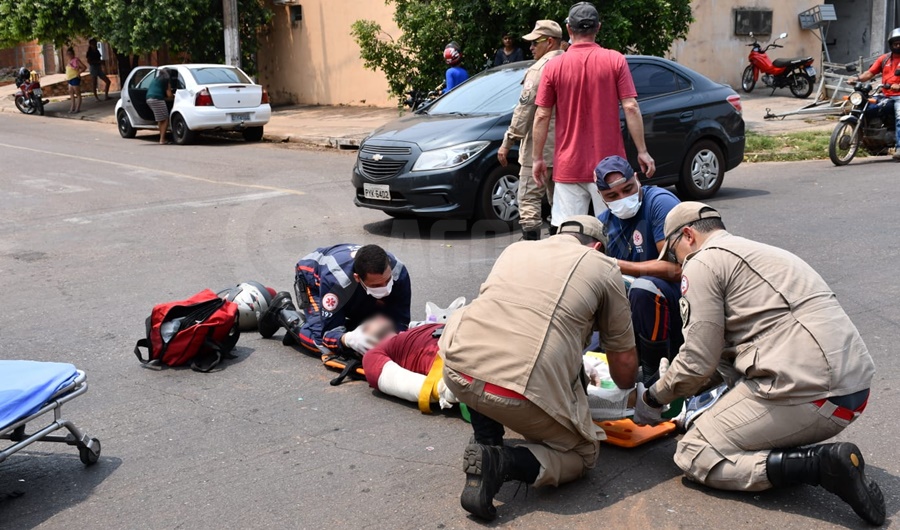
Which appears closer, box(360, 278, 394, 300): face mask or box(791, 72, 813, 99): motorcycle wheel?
box(360, 278, 394, 300): face mask

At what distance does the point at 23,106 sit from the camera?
27078 millimetres

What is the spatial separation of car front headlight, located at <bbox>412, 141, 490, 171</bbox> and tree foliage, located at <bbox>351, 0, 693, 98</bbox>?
19.1 ft

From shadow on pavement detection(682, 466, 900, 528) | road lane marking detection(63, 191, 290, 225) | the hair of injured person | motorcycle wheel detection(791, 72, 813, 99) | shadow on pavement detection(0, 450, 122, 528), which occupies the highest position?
motorcycle wheel detection(791, 72, 813, 99)

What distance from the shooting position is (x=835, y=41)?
24203 mm

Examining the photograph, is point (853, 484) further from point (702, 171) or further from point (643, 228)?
point (702, 171)

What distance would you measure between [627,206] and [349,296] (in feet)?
5.53

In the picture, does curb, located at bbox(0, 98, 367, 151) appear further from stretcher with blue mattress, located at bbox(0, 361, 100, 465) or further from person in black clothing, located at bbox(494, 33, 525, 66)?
stretcher with blue mattress, located at bbox(0, 361, 100, 465)

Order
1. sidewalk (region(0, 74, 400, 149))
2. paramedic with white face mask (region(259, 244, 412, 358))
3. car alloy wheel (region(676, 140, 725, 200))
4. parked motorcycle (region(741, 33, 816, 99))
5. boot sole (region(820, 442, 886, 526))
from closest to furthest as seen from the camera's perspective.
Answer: boot sole (region(820, 442, 886, 526)) < paramedic with white face mask (region(259, 244, 412, 358)) < car alloy wheel (region(676, 140, 725, 200)) < sidewalk (region(0, 74, 400, 149)) < parked motorcycle (region(741, 33, 816, 99))

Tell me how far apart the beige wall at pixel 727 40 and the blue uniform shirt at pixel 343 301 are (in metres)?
15.6

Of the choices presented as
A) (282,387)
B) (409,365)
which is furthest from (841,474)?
(282,387)

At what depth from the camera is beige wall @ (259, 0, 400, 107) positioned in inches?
893

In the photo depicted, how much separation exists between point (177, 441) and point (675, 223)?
2615mm

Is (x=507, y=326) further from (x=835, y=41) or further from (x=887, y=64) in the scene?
(x=835, y=41)

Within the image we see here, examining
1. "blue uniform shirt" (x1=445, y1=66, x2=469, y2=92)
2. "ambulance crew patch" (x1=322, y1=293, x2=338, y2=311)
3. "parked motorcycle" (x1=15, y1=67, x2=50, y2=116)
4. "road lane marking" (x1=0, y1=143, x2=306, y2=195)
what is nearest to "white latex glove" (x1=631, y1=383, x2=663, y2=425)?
"ambulance crew patch" (x1=322, y1=293, x2=338, y2=311)
